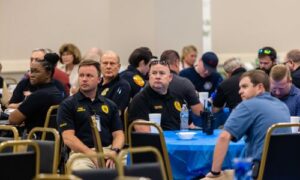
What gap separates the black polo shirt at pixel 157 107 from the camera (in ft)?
22.4

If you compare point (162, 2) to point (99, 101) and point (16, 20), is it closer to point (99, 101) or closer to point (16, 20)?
point (16, 20)

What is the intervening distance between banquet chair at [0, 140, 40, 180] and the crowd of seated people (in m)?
0.22

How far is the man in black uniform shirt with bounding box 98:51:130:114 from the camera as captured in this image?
789cm

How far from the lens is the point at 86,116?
648cm

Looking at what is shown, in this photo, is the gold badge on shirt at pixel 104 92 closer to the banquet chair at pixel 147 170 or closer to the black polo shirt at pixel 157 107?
the black polo shirt at pixel 157 107

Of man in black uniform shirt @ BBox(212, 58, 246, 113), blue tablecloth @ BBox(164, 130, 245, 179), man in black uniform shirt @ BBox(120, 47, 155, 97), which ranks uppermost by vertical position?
man in black uniform shirt @ BBox(120, 47, 155, 97)

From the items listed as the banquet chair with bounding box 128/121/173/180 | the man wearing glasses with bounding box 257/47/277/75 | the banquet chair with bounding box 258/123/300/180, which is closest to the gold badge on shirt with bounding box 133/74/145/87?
the man wearing glasses with bounding box 257/47/277/75

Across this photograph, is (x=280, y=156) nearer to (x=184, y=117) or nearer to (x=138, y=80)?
(x=184, y=117)

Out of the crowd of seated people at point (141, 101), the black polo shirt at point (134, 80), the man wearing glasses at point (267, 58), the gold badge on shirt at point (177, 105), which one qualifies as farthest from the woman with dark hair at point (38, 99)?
the man wearing glasses at point (267, 58)

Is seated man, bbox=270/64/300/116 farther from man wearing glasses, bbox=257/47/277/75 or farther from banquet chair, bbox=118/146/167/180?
banquet chair, bbox=118/146/167/180

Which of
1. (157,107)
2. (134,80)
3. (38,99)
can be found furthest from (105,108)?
(134,80)

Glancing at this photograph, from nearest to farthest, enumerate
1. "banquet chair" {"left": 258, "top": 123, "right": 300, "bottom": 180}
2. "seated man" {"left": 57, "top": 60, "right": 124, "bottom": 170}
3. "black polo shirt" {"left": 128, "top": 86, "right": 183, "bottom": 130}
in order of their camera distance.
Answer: "banquet chair" {"left": 258, "top": 123, "right": 300, "bottom": 180}
"seated man" {"left": 57, "top": 60, "right": 124, "bottom": 170}
"black polo shirt" {"left": 128, "top": 86, "right": 183, "bottom": 130}

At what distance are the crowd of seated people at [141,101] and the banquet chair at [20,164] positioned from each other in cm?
22

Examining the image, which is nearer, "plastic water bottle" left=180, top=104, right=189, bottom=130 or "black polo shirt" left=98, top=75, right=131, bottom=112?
"plastic water bottle" left=180, top=104, right=189, bottom=130
